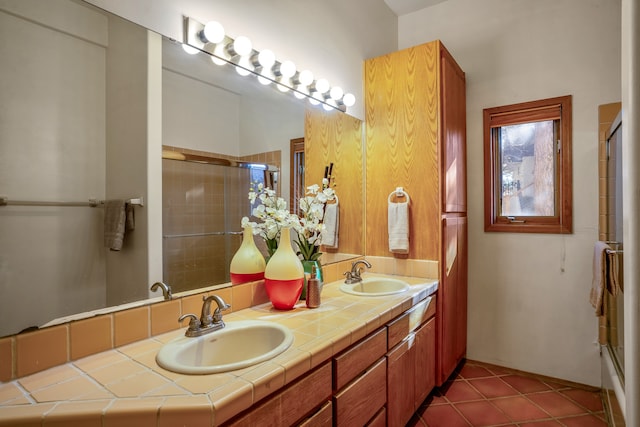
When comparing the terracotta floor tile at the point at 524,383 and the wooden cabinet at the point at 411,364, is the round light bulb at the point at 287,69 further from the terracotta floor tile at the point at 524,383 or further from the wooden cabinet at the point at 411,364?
the terracotta floor tile at the point at 524,383

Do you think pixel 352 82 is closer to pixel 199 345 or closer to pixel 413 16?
pixel 413 16

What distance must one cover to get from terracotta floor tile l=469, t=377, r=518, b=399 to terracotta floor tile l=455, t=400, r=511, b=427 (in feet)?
0.42

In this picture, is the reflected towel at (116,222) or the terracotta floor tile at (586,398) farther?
the terracotta floor tile at (586,398)

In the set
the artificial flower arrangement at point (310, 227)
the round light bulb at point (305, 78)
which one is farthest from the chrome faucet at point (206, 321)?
the round light bulb at point (305, 78)

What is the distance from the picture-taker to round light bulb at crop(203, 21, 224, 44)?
1.41 meters

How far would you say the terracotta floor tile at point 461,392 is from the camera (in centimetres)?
226

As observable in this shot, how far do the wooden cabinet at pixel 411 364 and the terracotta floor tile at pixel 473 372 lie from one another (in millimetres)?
547

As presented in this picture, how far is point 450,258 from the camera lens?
236 cm

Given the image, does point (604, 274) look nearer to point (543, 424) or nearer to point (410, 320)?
point (543, 424)

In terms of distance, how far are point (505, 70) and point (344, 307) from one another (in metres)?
2.25

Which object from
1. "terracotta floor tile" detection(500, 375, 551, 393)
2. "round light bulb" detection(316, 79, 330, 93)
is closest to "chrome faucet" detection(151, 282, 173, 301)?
"round light bulb" detection(316, 79, 330, 93)

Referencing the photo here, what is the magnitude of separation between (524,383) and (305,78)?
259 centimetres

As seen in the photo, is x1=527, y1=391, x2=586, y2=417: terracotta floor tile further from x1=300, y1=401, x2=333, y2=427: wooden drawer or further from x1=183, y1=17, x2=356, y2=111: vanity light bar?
x1=183, y1=17, x2=356, y2=111: vanity light bar

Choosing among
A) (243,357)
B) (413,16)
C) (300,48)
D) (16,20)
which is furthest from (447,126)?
(16,20)
